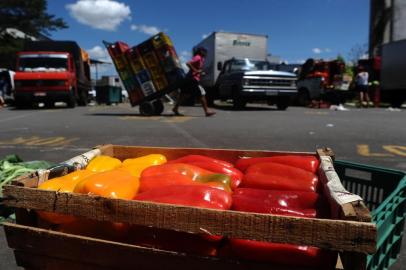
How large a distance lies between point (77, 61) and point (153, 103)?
11.5m

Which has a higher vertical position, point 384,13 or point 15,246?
point 384,13

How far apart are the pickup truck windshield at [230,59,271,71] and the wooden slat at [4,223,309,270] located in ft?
56.3

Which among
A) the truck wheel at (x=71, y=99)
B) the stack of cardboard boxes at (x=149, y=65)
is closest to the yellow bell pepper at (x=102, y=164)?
the stack of cardboard boxes at (x=149, y=65)

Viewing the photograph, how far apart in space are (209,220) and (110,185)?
0.60m

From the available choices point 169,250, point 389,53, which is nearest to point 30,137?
point 169,250

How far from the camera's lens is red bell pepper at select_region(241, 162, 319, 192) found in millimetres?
2107

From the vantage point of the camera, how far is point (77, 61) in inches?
930

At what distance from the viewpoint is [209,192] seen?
1.83 m

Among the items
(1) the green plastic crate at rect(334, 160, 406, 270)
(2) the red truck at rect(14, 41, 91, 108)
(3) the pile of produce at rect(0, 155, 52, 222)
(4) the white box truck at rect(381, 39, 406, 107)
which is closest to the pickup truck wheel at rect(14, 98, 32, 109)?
(2) the red truck at rect(14, 41, 91, 108)

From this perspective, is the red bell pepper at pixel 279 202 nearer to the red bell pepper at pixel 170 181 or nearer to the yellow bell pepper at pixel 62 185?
the red bell pepper at pixel 170 181

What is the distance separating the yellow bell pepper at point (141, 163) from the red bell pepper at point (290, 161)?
47 centimetres

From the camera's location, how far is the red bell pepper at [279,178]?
211cm

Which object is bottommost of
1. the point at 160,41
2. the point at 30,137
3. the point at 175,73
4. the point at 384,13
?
the point at 30,137

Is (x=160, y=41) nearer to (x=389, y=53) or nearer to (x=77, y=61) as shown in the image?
(x=77, y=61)
